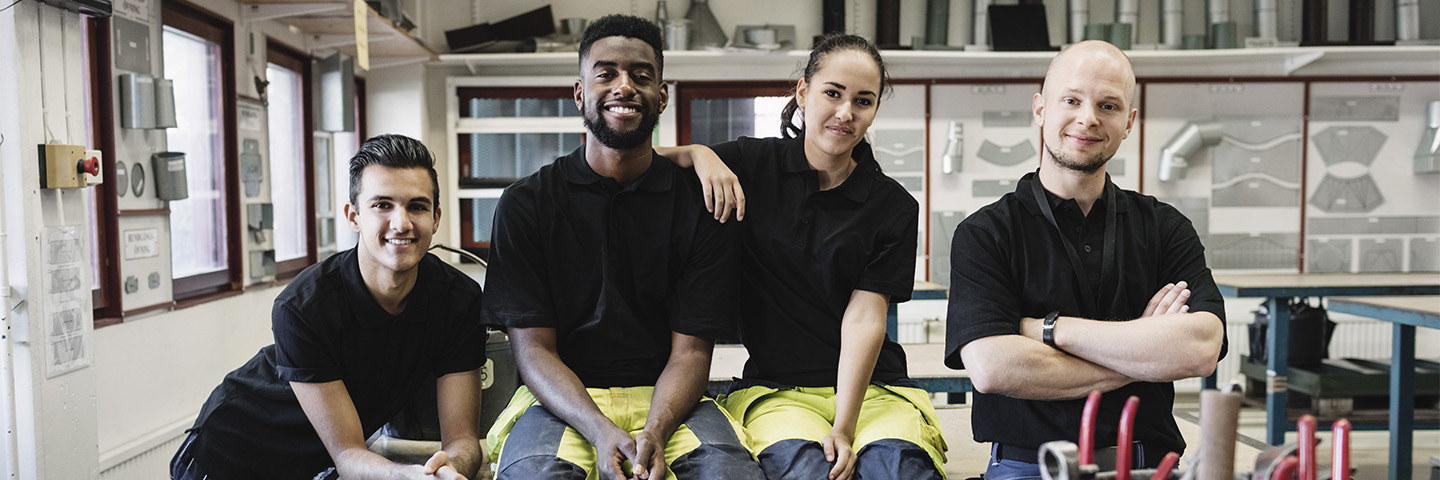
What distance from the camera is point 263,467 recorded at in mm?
1823

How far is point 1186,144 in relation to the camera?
16.4 ft

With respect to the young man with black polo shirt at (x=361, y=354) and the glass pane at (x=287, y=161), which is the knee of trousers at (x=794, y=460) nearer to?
the young man with black polo shirt at (x=361, y=354)

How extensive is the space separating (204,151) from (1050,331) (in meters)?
2.74

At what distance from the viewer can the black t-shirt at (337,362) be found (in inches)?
68.7

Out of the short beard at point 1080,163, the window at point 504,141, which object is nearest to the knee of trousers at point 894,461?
the short beard at point 1080,163

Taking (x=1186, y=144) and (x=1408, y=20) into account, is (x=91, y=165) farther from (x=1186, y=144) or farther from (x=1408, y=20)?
(x=1408, y=20)

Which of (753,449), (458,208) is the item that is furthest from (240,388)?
(458,208)

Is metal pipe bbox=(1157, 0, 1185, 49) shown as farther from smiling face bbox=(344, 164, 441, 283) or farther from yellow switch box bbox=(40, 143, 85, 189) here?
yellow switch box bbox=(40, 143, 85, 189)

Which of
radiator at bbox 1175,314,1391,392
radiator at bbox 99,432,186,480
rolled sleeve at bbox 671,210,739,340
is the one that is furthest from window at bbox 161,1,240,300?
radiator at bbox 1175,314,1391,392

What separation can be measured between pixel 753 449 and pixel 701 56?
3.22 m

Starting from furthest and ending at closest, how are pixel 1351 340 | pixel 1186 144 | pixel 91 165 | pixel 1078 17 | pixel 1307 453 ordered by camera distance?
pixel 1351 340, pixel 1186 144, pixel 1078 17, pixel 91 165, pixel 1307 453

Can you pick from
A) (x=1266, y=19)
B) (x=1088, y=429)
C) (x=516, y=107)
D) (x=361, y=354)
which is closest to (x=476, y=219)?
(x=516, y=107)

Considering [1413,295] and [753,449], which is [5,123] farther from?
[1413,295]

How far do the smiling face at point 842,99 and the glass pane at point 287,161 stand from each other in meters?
2.61
